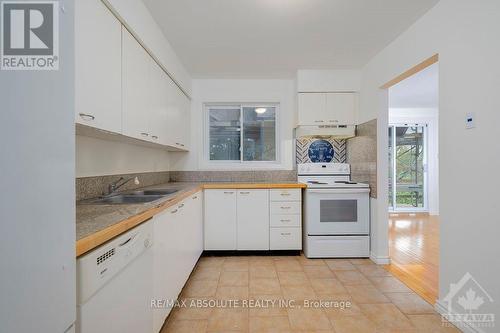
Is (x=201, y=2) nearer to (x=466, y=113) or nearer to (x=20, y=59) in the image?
(x=20, y=59)

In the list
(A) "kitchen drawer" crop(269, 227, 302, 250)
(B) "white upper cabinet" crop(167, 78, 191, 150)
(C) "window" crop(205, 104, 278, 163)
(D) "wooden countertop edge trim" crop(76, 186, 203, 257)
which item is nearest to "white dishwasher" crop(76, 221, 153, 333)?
(D) "wooden countertop edge trim" crop(76, 186, 203, 257)

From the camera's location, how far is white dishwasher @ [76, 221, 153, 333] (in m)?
0.79

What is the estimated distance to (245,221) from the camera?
9.80 ft

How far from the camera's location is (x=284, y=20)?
2.09 metres

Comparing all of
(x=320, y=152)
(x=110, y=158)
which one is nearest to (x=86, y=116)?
(x=110, y=158)

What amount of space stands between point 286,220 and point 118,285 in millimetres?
2244

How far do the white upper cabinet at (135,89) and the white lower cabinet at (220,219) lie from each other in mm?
1260

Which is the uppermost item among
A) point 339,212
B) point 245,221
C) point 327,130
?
point 327,130

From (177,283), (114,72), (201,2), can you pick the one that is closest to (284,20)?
(201,2)

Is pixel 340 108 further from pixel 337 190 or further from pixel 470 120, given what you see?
pixel 470 120

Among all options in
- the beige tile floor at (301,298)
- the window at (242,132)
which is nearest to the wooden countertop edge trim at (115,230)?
the beige tile floor at (301,298)

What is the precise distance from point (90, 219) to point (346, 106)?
3132mm

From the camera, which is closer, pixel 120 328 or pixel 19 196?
pixel 19 196

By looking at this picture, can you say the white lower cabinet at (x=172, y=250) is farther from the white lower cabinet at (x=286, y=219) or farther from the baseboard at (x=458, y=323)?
the baseboard at (x=458, y=323)
